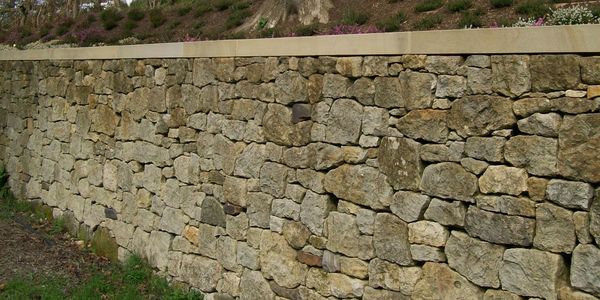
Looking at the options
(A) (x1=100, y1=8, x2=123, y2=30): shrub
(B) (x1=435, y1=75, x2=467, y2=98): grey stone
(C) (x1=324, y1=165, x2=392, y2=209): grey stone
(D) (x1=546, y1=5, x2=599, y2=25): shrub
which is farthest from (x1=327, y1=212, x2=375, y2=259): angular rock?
(A) (x1=100, y1=8, x2=123, y2=30): shrub

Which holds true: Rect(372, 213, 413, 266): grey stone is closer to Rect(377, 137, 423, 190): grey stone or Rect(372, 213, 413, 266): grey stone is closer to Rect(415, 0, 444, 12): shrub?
Rect(377, 137, 423, 190): grey stone

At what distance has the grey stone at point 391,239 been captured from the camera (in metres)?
4.32

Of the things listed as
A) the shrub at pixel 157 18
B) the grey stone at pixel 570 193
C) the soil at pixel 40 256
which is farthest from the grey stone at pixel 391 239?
the shrub at pixel 157 18

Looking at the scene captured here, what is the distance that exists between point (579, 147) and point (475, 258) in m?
0.92

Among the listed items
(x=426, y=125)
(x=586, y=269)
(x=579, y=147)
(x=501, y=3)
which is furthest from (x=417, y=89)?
(x=501, y=3)

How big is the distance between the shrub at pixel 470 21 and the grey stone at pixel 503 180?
2964mm

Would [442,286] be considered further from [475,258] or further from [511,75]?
[511,75]

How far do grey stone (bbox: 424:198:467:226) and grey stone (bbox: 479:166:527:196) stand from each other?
21 centimetres

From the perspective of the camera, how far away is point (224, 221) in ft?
19.4

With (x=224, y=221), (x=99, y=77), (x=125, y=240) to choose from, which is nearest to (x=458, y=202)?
(x=224, y=221)

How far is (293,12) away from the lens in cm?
1041

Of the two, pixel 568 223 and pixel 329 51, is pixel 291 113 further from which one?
pixel 568 223

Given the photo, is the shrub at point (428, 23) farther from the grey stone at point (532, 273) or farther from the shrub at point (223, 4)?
the shrub at point (223, 4)

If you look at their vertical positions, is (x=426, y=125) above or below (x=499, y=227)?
above
